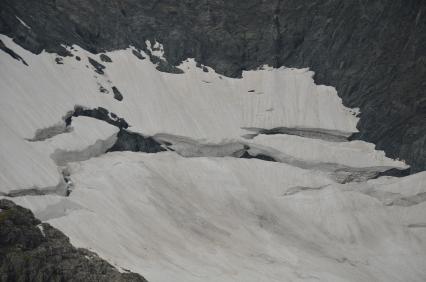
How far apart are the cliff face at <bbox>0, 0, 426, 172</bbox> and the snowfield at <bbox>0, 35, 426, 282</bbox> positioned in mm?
3055

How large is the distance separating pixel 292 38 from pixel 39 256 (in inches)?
3576

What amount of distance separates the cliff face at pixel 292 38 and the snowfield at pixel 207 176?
3.05 m

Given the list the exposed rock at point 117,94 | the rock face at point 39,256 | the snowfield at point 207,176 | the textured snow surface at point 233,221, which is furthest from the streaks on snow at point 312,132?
the rock face at point 39,256

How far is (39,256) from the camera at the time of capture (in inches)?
2311

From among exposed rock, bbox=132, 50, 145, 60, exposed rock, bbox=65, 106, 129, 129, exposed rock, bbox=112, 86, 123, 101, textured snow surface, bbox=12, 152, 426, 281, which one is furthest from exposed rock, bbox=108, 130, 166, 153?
exposed rock, bbox=132, 50, 145, 60

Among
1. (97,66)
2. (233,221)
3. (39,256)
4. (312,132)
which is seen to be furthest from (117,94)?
(39,256)

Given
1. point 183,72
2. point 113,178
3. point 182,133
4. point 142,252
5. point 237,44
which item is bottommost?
point 142,252

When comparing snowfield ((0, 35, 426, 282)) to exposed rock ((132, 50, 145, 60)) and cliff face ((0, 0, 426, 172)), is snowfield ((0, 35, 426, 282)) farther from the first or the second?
cliff face ((0, 0, 426, 172))

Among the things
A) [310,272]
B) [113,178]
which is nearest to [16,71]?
[113,178]

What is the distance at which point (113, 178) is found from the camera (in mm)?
95000

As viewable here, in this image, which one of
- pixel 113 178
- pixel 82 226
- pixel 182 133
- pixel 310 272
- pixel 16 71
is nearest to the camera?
pixel 82 226

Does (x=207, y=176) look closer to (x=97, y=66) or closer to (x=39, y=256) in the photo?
(x=97, y=66)

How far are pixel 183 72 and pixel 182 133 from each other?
783 inches

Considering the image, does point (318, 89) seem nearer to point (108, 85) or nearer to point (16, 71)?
point (108, 85)
